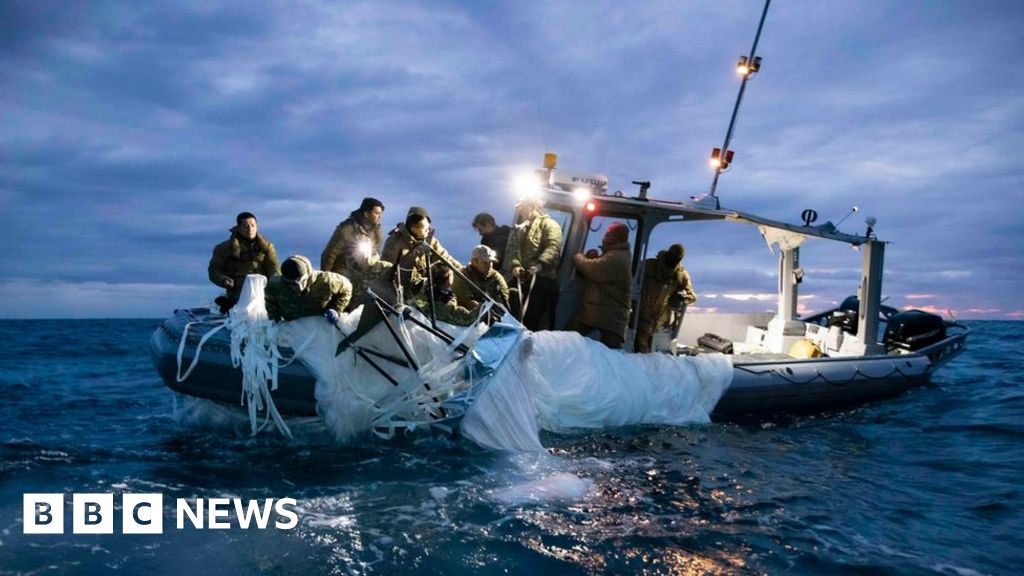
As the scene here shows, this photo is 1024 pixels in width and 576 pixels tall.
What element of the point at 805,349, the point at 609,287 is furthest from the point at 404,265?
the point at 805,349

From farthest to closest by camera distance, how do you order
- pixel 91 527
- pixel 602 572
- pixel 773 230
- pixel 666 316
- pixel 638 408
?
pixel 773 230 → pixel 666 316 → pixel 638 408 → pixel 91 527 → pixel 602 572

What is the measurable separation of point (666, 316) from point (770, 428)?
1.82 m

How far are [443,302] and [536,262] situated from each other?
1497mm

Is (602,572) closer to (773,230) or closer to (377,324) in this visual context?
(377,324)

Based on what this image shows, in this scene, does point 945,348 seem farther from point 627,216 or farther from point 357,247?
point 357,247

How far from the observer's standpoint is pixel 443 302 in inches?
254

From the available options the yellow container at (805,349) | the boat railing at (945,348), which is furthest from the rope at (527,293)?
the boat railing at (945,348)

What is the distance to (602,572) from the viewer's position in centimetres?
372

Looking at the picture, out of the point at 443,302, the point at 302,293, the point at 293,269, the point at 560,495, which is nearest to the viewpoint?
the point at 560,495

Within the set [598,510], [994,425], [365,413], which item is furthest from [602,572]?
[994,425]

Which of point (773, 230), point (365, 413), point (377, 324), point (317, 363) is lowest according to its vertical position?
point (365, 413)

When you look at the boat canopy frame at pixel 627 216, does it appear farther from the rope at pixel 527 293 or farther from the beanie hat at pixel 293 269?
the beanie hat at pixel 293 269

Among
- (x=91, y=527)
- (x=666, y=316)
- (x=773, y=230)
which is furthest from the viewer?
(x=773, y=230)

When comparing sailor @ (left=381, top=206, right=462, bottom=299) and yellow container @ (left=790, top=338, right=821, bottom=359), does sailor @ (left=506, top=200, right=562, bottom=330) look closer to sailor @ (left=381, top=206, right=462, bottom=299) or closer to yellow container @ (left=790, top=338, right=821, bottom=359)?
sailor @ (left=381, top=206, right=462, bottom=299)
